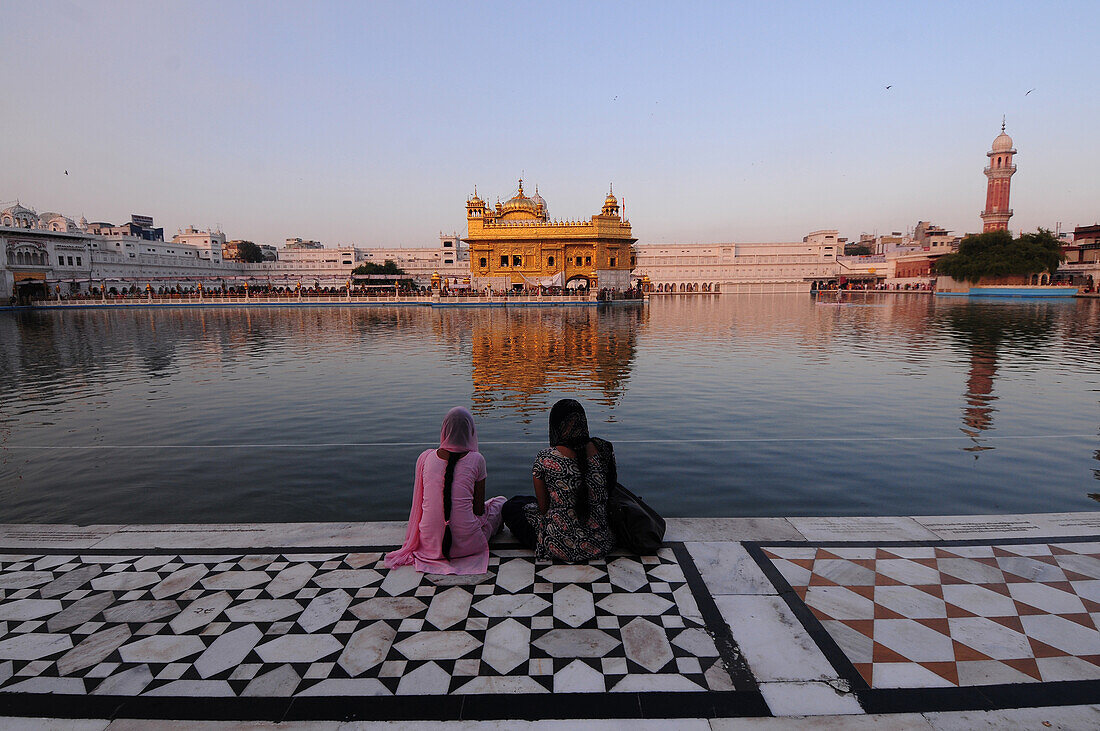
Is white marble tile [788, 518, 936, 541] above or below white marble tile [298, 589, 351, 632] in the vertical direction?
below

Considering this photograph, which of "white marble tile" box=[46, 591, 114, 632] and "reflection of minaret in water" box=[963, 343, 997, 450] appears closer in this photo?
"white marble tile" box=[46, 591, 114, 632]

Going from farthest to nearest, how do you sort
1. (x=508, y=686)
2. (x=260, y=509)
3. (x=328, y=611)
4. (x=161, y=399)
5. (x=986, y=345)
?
(x=986, y=345) → (x=161, y=399) → (x=260, y=509) → (x=328, y=611) → (x=508, y=686)

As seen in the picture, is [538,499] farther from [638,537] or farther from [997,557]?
[997,557]

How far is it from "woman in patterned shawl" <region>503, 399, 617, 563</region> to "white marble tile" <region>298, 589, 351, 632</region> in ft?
3.93

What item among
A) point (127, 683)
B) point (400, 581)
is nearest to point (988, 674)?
point (400, 581)

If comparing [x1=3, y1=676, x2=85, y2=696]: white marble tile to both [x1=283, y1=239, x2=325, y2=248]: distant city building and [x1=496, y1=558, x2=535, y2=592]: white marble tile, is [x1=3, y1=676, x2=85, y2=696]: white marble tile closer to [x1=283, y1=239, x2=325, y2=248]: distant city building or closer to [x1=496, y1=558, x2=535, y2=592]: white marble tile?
[x1=496, y1=558, x2=535, y2=592]: white marble tile

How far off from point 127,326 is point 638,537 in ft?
96.5

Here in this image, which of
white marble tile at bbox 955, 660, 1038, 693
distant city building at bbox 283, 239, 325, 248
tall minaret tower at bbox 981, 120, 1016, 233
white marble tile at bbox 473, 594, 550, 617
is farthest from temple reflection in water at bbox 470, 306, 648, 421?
distant city building at bbox 283, 239, 325, 248

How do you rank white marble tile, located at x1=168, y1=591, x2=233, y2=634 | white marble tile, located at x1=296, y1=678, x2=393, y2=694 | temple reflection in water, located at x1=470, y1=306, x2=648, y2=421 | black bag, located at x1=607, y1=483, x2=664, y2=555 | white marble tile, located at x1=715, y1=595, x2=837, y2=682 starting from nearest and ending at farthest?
white marble tile, located at x1=296, y1=678, x2=393, y2=694
white marble tile, located at x1=715, y1=595, x2=837, y2=682
white marble tile, located at x1=168, y1=591, x2=233, y2=634
black bag, located at x1=607, y1=483, x2=664, y2=555
temple reflection in water, located at x1=470, y1=306, x2=648, y2=421

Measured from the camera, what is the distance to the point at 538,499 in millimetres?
3594

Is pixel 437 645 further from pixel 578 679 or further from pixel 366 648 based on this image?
pixel 578 679

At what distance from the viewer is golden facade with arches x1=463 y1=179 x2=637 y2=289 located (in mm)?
48562

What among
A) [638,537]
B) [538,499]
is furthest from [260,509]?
[638,537]

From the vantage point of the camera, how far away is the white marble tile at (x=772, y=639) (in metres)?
2.55
